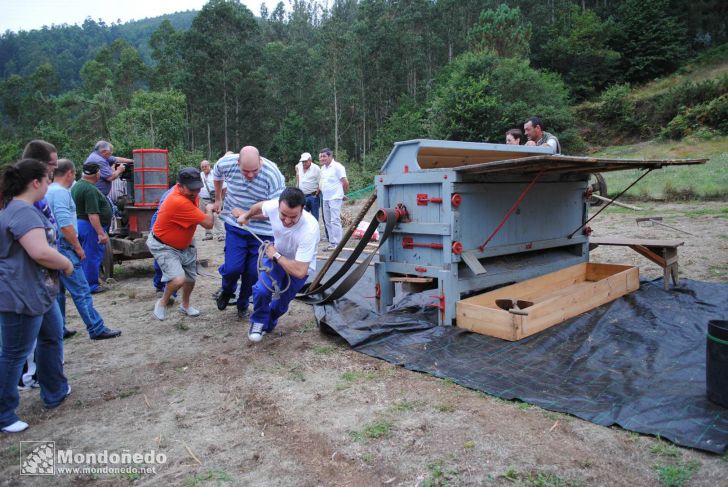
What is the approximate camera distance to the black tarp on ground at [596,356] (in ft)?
10.6

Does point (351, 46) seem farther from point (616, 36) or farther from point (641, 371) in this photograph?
point (641, 371)

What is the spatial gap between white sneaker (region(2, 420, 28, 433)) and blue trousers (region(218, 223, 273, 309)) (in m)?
2.60

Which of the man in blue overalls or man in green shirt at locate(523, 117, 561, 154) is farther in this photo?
man in green shirt at locate(523, 117, 561, 154)

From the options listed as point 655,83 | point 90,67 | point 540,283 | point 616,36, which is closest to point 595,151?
point 655,83

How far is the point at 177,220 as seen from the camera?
18.4 feet

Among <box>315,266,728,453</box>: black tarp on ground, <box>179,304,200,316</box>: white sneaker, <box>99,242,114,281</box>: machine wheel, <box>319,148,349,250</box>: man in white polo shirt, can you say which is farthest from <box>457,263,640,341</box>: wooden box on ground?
<box>99,242,114,281</box>: machine wheel

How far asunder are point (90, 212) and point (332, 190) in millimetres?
5218

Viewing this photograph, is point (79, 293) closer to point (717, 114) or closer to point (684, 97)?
point (717, 114)

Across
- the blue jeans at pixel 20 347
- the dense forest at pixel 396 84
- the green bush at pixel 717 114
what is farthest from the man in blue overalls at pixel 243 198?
the green bush at pixel 717 114

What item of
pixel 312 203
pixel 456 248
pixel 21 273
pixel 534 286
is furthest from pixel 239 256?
pixel 312 203

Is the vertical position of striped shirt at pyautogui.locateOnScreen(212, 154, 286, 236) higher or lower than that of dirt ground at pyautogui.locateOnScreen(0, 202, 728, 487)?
higher

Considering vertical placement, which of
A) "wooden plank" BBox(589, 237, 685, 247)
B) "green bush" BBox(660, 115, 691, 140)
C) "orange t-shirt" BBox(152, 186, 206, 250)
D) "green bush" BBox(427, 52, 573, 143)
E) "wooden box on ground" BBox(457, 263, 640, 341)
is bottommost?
"wooden box on ground" BBox(457, 263, 640, 341)

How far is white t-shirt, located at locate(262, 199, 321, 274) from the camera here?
4668 mm

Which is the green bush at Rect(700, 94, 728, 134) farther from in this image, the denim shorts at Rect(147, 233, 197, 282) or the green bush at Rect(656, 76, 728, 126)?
the denim shorts at Rect(147, 233, 197, 282)
